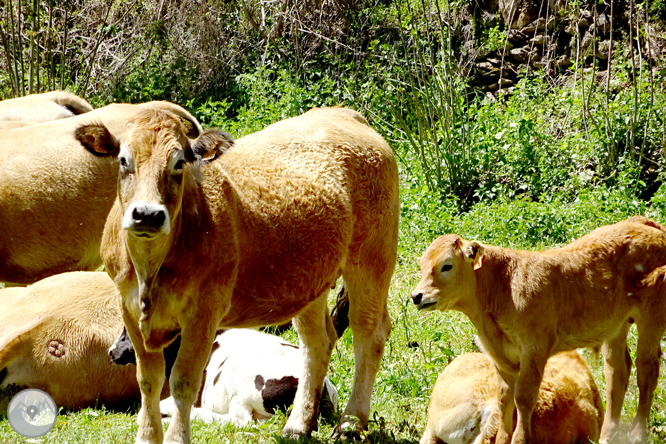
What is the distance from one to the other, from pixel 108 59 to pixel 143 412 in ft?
48.8

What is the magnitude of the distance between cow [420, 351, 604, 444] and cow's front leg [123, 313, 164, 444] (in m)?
1.95

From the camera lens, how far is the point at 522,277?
604 cm

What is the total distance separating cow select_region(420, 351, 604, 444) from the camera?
18.6 feet

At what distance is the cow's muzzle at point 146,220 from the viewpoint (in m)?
4.75

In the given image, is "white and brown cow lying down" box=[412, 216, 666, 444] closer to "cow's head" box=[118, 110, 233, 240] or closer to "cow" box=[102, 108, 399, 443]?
"cow" box=[102, 108, 399, 443]

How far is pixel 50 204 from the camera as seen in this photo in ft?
27.3

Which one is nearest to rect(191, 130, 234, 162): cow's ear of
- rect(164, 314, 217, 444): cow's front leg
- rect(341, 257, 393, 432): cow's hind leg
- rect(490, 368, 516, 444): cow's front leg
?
rect(164, 314, 217, 444): cow's front leg

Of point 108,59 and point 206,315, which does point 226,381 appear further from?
point 108,59

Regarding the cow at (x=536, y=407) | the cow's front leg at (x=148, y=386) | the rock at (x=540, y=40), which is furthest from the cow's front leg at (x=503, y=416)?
the rock at (x=540, y=40)

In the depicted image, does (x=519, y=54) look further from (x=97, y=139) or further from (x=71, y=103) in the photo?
(x=97, y=139)

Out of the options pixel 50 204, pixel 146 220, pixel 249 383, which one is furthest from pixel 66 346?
pixel 146 220

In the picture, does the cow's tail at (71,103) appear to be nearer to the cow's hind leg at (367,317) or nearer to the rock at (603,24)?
the cow's hind leg at (367,317)

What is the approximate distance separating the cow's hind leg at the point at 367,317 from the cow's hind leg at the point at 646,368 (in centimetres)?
205

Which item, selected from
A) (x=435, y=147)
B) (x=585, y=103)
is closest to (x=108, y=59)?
(x=435, y=147)
